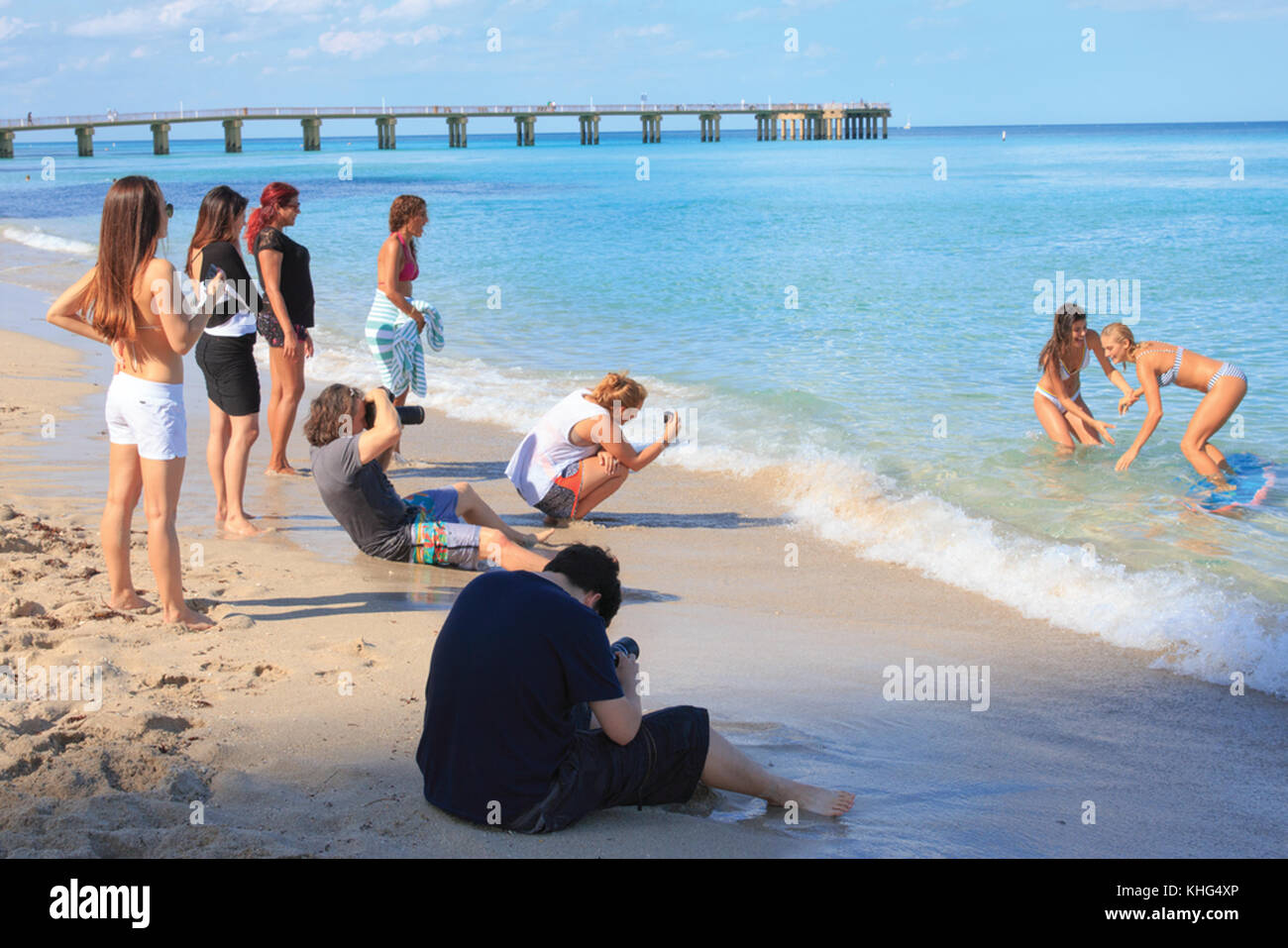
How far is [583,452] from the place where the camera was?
6602mm

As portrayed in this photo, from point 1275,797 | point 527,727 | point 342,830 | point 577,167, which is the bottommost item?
point 1275,797

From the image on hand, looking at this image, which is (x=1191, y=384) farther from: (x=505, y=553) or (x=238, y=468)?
(x=238, y=468)

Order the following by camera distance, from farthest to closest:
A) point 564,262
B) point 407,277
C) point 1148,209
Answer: point 1148,209 → point 564,262 → point 407,277

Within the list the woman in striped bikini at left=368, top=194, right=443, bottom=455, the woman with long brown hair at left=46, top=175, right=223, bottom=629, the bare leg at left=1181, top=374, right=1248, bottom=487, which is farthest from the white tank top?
the bare leg at left=1181, top=374, right=1248, bottom=487

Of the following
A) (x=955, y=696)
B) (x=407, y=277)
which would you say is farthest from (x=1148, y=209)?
(x=955, y=696)

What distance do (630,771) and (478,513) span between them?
2.96m

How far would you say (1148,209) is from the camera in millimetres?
32781

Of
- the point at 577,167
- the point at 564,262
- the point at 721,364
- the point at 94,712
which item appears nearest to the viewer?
the point at 94,712

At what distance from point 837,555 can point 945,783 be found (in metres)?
2.70

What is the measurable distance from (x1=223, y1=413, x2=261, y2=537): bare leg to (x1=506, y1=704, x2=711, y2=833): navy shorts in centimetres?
344

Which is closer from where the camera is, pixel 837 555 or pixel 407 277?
pixel 837 555

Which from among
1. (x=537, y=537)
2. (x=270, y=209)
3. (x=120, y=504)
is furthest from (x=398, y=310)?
(x=120, y=504)
